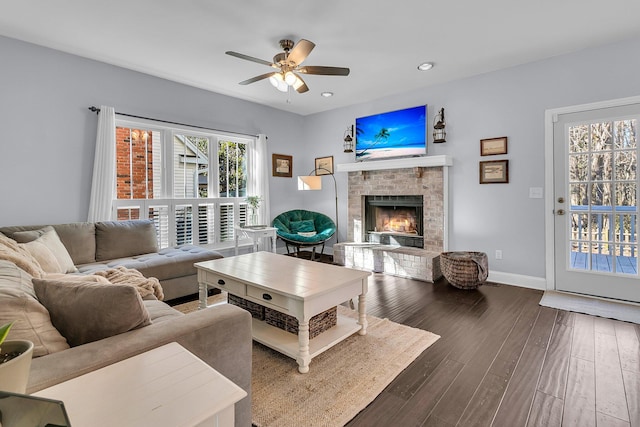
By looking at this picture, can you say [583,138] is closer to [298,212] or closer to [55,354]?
[298,212]

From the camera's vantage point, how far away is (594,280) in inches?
128

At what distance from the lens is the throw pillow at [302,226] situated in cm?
528

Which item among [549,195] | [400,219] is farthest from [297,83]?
[549,195]

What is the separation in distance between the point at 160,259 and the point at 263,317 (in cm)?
139

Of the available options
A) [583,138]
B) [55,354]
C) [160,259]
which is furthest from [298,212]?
[55,354]

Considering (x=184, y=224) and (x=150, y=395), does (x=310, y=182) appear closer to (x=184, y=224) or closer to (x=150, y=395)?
(x=184, y=224)

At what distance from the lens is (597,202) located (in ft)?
10.7

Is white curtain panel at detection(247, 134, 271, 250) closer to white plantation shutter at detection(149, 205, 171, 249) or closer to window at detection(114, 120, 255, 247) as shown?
window at detection(114, 120, 255, 247)

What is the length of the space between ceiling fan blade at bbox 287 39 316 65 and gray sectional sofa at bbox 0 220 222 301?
215 centimetres

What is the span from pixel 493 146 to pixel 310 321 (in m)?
3.16

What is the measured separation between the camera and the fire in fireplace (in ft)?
15.0

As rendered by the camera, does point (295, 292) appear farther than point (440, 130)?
No

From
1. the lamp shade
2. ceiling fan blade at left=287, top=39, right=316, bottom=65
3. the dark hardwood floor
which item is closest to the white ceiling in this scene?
ceiling fan blade at left=287, top=39, right=316, bottom=65

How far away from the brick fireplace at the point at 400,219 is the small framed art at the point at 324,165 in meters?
0.40
